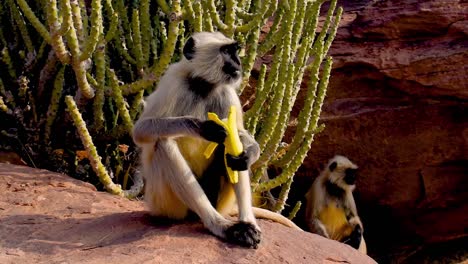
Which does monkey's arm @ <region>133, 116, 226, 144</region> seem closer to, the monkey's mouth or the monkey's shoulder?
the monkey's mouth

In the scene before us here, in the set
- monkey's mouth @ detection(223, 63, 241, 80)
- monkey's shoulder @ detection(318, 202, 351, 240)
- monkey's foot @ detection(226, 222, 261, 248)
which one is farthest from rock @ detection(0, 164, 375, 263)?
monkey's shoulder @ detection(318, 202, 351, 240)

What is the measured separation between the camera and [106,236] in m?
4.06

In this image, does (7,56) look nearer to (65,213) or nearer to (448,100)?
(65,213)

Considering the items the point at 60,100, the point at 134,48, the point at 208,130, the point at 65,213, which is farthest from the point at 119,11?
the point at 208,130

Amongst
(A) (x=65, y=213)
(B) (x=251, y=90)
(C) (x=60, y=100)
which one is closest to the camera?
(A) (x=65, y=213)

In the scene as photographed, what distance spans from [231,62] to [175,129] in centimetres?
56

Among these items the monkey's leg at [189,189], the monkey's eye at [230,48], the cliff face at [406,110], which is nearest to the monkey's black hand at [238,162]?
the monkey's leg at [189,189]

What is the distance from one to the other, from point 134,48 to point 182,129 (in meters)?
1.94

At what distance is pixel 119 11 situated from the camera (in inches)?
238

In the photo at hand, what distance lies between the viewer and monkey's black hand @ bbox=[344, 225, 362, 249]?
788cm

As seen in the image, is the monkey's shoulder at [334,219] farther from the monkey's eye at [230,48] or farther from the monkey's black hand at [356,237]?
the monkey's eye at [230,48]

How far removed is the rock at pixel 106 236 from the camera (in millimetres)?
3754

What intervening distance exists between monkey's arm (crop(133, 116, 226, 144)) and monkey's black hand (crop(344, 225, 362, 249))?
4.26 meters

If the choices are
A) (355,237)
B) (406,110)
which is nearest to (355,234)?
(355,237)
